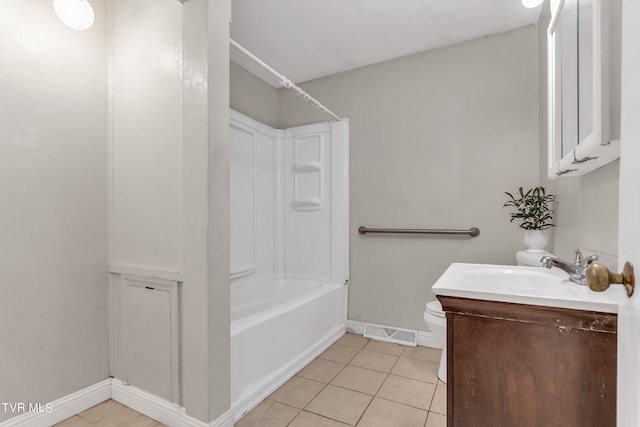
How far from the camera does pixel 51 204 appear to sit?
4.97ft

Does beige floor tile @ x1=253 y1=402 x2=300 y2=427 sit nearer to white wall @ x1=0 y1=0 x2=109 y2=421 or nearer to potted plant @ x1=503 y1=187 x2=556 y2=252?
white wall @ x1=0 y1=0 x2=109 y2=421

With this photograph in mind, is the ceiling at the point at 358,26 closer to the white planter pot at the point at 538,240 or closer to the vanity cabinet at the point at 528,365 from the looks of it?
the white planter pot at the point at 538,240

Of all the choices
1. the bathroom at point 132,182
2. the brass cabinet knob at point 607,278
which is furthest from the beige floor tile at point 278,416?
the brass cabinet knob at point 607,278

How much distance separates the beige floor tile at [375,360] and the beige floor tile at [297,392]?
392 millimetres

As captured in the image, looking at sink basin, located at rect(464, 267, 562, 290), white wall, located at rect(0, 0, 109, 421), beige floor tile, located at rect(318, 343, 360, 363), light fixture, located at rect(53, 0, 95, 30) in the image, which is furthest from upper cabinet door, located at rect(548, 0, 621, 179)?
white wall, located at rect(0, 0, 109, 421)

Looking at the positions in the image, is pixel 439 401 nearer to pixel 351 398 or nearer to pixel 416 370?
pixel 416 370

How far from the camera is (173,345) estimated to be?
4.87ft

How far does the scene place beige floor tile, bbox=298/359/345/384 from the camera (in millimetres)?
1986

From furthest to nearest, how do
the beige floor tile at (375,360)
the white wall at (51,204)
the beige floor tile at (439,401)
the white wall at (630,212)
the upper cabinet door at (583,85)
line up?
the beige floor tile at (375,360), the beige floor tile at (439,401), the white wall at (51,204), the upper cabinet door at (583,85), the white wall at (630,212)

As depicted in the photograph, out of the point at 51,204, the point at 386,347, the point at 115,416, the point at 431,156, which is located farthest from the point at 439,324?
the point at 51,204

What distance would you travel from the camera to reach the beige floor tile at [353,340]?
2.51m

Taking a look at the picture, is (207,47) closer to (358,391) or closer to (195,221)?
(195,221)

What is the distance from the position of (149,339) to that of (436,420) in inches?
57.8

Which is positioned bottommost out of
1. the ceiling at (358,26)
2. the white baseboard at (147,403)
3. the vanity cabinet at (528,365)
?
the white baseboard at (147,403)
